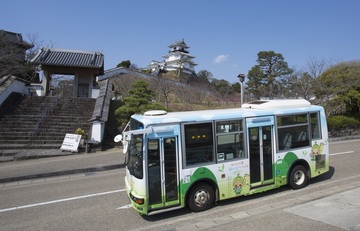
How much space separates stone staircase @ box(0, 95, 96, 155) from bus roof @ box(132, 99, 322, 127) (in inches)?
442

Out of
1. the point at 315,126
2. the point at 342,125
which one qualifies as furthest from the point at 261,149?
the point at 342,125

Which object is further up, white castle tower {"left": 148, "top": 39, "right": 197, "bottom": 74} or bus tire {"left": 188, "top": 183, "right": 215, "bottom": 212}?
white castle tower {"left": 148, "top": 39, "right": 197, "bottom": 74}

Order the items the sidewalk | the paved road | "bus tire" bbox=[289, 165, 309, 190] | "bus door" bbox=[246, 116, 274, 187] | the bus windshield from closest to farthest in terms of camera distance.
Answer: the paved road < the bus windshield < "bus door" bbox=[246, 116, 274, 187] < "bus tire" bbox=[289, 165, 309, 190] < the sidewalk

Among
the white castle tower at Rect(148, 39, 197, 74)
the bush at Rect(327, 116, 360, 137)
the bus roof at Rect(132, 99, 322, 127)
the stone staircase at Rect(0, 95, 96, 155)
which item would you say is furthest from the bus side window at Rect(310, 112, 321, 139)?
the white castle tower at Rect(148, 39, 197, 74)

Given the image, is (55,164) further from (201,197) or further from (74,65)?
(74,65)

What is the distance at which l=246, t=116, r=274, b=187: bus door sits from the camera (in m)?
6.77

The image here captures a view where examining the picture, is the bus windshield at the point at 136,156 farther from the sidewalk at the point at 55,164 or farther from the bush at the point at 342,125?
the bush at the point at 342,125

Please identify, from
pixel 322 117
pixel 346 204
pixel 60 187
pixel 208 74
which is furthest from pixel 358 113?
pixel 208 74

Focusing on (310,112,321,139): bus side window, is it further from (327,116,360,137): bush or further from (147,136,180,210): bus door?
(327,116,360,137): bush

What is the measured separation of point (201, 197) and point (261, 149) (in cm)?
213

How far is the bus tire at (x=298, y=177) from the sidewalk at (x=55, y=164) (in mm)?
7325

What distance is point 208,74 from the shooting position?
71.9m

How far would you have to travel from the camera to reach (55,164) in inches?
→ 467

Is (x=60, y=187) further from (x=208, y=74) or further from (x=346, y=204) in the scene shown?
(x=208, y=74)
